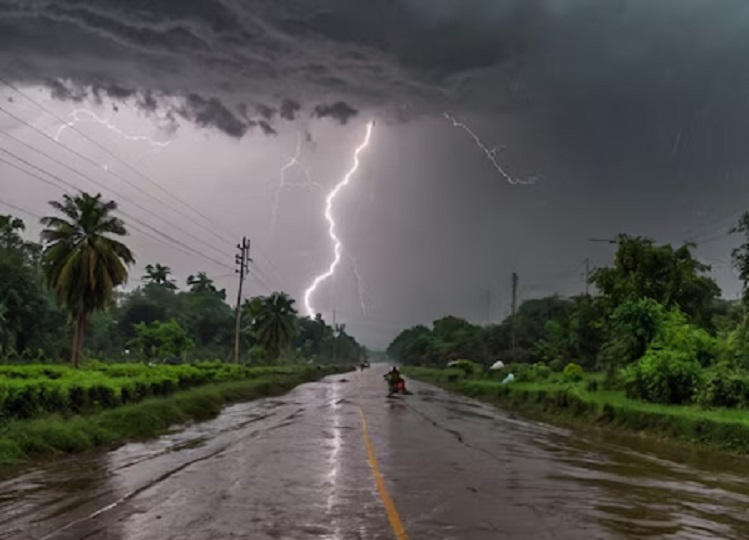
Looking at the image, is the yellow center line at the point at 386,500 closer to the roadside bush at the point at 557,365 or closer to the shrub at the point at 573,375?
the shrub at the point at 573,375

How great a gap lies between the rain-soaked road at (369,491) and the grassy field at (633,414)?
125 centimetres

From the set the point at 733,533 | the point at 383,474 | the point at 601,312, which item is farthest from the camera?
the point at 601,312

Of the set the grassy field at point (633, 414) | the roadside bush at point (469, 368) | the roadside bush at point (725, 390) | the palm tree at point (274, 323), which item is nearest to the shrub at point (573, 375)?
the grassy field at point (633, 414)

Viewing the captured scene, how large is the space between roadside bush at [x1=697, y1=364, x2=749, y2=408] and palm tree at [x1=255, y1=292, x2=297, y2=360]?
244ft

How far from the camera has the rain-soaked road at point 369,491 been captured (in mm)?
7836

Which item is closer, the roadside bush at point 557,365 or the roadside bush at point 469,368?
the roadside bush at point 557,365

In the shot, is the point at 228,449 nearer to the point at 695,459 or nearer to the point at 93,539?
the point at 93,539

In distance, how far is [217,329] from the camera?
415ft

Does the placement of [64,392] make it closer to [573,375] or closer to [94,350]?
[573,375]

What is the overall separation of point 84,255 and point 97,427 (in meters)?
30.8

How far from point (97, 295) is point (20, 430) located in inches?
1328

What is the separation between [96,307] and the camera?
46375mm

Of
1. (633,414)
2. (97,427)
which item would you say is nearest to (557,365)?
(633,414)

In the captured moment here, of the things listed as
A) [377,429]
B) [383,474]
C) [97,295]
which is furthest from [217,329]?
[383,474]
